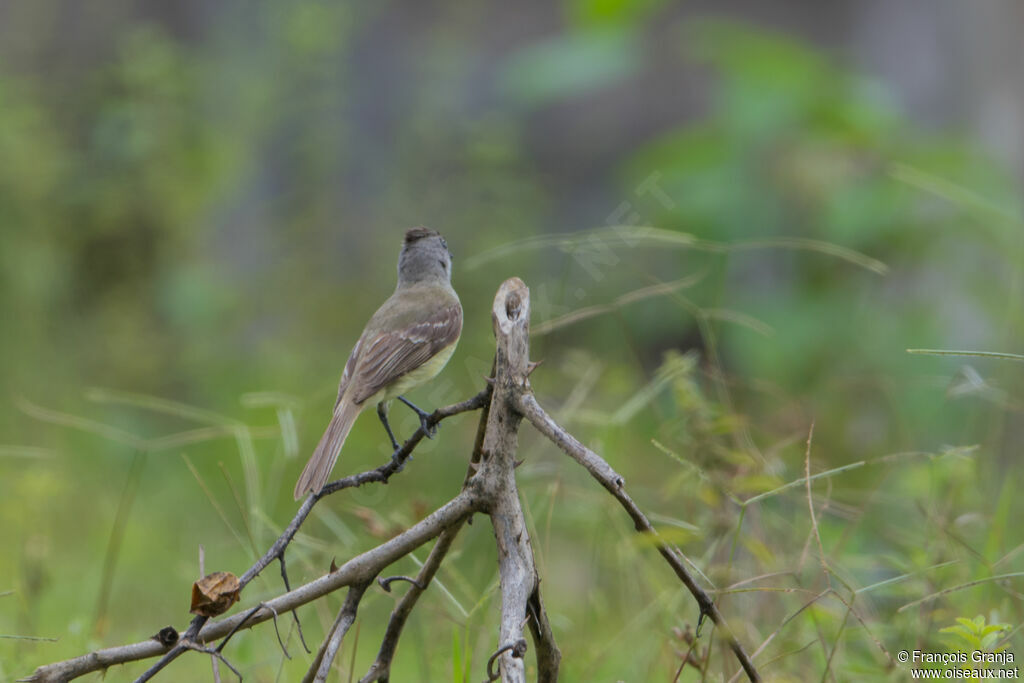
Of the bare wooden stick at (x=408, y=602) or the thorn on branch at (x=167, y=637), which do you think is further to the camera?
the bare wooden stick at (x=408, y=602)

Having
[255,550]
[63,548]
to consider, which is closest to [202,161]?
[63,548]

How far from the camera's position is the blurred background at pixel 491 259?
3885 mm

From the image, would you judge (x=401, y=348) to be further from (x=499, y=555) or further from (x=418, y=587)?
(x=499, y=555)

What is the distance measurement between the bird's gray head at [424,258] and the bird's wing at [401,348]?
36cm

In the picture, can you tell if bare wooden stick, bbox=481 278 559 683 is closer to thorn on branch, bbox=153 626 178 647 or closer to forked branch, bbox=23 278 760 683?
forked branch, bbox=23 278 760 683

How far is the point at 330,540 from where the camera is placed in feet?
15.7

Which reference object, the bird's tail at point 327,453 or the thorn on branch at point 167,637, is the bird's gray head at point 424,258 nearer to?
the bird's tail at point 327,453

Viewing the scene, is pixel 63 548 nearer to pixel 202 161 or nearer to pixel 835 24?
pixel 202 161

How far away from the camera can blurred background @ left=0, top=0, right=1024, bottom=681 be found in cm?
388

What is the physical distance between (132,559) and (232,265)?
2956 mm

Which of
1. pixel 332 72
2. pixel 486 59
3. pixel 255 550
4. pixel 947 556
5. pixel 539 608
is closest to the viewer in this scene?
pixel 539 608

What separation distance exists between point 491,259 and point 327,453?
188cm

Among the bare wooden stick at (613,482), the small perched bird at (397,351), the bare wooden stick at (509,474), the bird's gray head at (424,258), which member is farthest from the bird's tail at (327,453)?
the bird's gray head at (424,258)

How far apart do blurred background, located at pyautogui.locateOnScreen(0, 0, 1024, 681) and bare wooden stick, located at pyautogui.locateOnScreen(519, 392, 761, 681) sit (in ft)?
4.45
